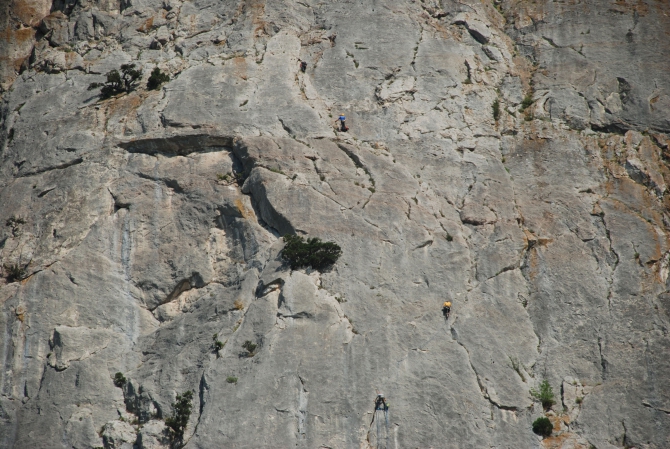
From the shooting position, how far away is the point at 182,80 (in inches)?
1510

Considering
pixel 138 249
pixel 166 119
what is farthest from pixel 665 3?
pixel 138 249

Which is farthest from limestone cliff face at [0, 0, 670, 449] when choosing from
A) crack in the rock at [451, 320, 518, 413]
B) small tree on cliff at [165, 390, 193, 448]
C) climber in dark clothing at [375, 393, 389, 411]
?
small tree on cliff at [165, 390, 193, 448]

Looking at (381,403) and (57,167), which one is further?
(57,167)

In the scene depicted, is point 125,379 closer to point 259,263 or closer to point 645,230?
point 259,263

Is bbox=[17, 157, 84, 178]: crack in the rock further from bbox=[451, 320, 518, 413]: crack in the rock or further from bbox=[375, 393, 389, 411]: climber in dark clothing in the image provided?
bbox=[451, 320, 518, 413]: crack in the rock

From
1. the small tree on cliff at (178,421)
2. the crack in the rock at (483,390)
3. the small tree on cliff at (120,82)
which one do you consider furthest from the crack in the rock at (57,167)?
the crack in the rock at (483,390)

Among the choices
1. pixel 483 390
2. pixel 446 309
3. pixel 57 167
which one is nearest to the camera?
pixel 483 390

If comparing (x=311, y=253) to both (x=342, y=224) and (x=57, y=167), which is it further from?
(x=57, y=167)

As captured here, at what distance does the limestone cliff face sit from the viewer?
2916 centimetres

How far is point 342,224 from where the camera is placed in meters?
32.8

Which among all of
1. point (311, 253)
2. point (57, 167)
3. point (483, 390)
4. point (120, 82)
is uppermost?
point (483, 390)

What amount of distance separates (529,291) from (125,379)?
16263 mm

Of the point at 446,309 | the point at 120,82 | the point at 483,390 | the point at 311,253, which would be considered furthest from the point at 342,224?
the point at 120,82

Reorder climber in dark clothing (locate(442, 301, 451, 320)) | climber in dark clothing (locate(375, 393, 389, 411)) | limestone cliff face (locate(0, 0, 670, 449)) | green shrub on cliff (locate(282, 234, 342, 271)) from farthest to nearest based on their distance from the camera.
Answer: green shrub on cliff (locate(282, 234, 342, 271)) < climber in dark clothing (locate(442, 301, 451, 320)) < limestone cliff face (locate(0, 0, 670, 449)) < climber in dark clothing (locate(375, 393, 389, 411))
